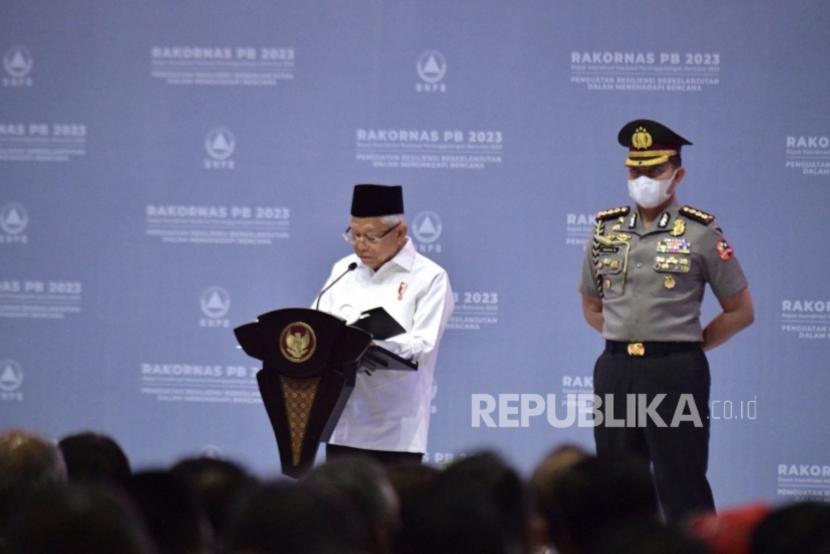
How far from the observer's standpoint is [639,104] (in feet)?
22.1

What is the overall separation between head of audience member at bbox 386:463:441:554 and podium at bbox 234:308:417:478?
1.61m

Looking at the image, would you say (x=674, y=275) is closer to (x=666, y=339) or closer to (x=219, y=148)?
(x=666, y=339)

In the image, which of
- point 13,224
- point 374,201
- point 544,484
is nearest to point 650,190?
point 374,201

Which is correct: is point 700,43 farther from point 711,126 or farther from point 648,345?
point 648,345

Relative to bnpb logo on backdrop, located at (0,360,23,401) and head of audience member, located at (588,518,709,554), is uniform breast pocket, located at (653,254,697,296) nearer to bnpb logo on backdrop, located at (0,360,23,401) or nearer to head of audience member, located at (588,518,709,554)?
head of audience member, located at (588,518,709,554)

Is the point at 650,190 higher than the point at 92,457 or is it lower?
higher

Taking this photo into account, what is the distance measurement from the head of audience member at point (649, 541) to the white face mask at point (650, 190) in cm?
310

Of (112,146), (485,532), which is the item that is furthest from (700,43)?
(485,532)

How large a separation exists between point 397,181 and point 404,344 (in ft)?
7.62

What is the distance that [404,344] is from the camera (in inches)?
184

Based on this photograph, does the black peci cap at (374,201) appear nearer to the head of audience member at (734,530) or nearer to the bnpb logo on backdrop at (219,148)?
the bnpb logo on backdrop at (219,148)

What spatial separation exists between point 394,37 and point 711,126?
168 cm

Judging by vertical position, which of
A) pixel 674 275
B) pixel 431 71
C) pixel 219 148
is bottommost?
pixel 674 275

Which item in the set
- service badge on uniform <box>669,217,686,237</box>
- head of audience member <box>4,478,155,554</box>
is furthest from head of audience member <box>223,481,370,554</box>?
service badge on uniform <box>669,217,686,237</box>
